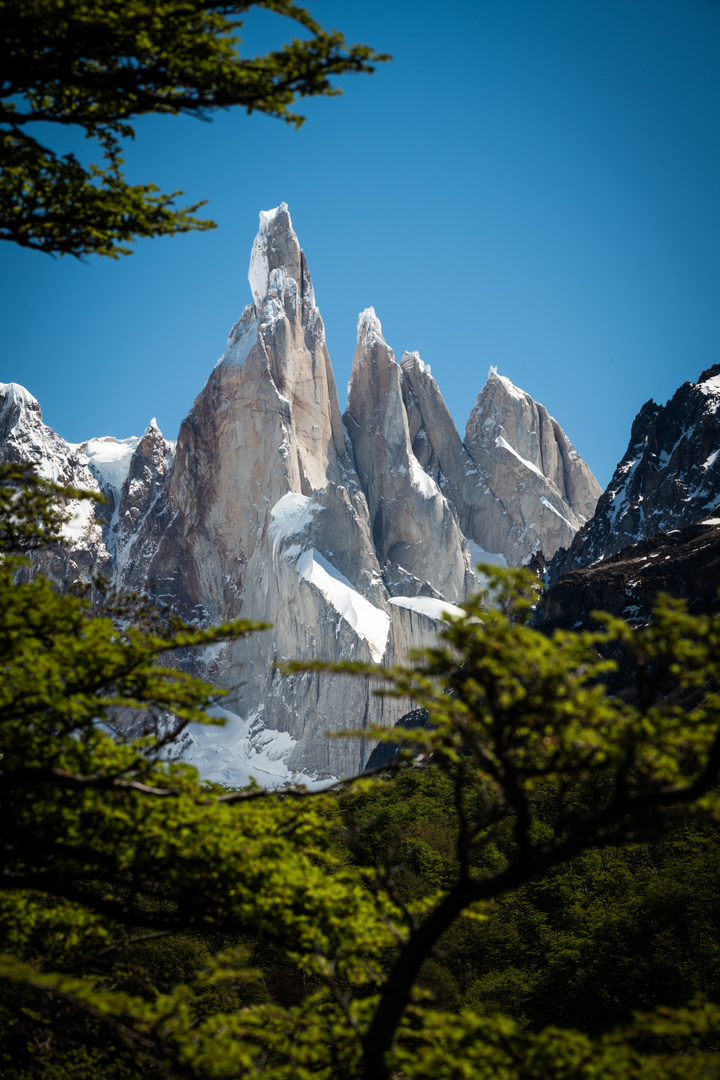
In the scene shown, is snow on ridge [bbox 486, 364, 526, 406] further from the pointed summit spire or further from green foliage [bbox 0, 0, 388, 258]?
green foliage [bbox 0, 0, 388, 258]

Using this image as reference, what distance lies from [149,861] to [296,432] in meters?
121

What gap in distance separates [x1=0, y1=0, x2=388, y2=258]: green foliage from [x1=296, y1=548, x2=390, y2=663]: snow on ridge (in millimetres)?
98312

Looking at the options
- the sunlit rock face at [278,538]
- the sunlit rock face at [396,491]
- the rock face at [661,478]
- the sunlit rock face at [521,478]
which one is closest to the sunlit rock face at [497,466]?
the sunlit rock face at [521,478]

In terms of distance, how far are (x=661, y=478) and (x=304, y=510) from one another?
52.0m

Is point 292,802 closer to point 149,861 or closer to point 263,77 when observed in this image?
point 149,861

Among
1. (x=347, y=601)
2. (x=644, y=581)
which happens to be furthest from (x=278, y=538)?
(x=644, y=581)

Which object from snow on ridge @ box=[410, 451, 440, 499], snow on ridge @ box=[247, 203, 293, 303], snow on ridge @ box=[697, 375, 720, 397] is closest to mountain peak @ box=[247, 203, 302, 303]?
snow on ridge @ box=[247, 203, 293, 303]

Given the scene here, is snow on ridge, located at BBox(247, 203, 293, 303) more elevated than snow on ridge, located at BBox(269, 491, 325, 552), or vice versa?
snow on ridge, located at BBox(247, 203, 293, 303)

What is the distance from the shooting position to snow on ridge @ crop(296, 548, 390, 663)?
108 metres

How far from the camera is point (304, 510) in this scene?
11644 centimetres

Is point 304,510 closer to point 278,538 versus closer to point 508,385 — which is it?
point 278,538

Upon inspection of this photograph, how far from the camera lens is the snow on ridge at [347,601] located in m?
108

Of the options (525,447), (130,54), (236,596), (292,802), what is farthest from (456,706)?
(525,447)

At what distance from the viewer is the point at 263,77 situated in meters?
7.55
